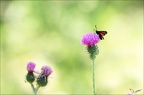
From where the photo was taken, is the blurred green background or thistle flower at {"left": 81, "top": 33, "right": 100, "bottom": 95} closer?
thistle flower at {"left": 81, "top": 33, "right": 100, "bottom": 95}

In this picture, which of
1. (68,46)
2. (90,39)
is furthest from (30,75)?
(68,46)

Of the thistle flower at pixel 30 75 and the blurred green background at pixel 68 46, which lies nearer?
the thistle flower at pixel 30 75

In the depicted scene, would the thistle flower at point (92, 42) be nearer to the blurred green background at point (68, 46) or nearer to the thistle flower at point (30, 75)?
the thistle flower at point (30, 75)

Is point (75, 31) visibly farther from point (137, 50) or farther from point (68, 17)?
point (137, 50)

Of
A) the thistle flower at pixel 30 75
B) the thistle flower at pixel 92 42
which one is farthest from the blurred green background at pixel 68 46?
the thistle flower at pixel 92 42

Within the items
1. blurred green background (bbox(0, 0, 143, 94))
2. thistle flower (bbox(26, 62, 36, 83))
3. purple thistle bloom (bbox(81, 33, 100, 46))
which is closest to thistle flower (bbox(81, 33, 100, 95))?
purple thistle bloom (bbox(81, 33, 100, 46))

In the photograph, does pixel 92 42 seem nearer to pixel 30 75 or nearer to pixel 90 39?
pixel 90 39

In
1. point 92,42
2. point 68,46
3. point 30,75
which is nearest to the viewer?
point 92,42

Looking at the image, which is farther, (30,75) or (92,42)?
(30,75)

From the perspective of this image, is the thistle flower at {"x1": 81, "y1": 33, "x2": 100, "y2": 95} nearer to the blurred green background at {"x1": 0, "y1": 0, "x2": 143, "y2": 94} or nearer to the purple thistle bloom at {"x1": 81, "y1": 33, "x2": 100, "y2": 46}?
the purple thistle bloom at {"x1": 81, "y1": 33, "x2": 100, "y2": 46}

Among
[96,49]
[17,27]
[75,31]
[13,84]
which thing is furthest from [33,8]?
[96,49]
